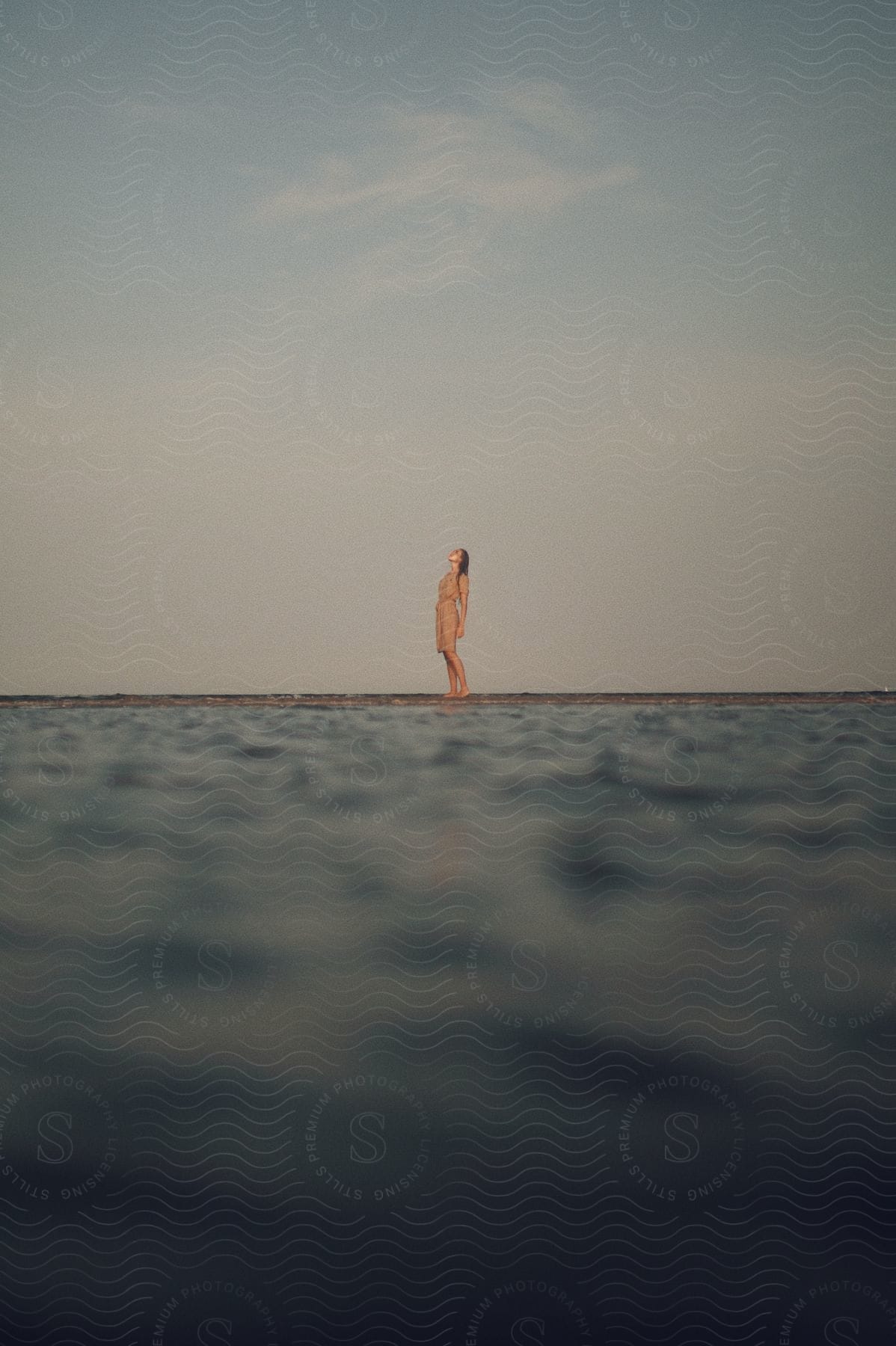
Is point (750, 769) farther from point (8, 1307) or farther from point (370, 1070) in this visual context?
point (8, 1307)

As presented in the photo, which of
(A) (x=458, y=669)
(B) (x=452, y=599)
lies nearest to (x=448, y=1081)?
(B) (x=452, y=599)

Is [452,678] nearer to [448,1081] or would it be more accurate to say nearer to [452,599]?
[452,599]

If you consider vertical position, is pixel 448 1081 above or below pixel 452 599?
below

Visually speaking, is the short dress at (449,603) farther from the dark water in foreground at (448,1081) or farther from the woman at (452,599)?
the dark water in foreground at (448,1081)

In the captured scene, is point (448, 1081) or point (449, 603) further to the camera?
point (449, 603)

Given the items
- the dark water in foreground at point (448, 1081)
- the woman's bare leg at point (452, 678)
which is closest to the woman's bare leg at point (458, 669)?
the woman's bare leg at point (452, 678)

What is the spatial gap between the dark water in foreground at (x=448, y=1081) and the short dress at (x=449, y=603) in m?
5.99

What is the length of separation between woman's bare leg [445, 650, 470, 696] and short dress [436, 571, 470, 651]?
0.48 metres

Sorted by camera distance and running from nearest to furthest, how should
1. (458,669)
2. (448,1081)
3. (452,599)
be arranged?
(448,1081), (452,599), (458,669)

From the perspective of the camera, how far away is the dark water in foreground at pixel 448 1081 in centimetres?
175

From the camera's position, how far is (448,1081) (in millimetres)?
2510

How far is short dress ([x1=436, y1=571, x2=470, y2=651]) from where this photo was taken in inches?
450

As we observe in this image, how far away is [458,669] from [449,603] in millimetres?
1560

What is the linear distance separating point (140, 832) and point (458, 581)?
653cm
